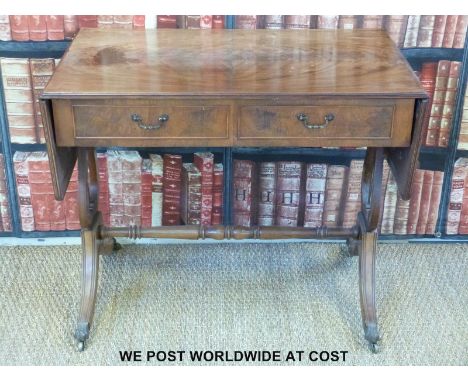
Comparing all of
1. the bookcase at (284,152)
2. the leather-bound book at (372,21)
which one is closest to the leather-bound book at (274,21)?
the bookcase at (284,152)

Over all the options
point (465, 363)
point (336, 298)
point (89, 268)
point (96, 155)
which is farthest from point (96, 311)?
point (465, 363)

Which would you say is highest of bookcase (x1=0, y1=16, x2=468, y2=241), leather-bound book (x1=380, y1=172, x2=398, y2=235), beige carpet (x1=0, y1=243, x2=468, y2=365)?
bookcase (x1=0, y1=16, x2=468, y2=241)

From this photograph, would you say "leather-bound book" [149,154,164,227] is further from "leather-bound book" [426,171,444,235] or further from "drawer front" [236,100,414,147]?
"leather-bound book" [426,171,444,235]

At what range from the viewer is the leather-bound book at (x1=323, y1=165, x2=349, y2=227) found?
2.71m

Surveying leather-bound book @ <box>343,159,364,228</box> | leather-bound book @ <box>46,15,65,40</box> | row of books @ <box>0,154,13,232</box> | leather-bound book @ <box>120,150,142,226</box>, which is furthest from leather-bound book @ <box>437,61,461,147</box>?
row of books @ <box>0,154,13,232</box>

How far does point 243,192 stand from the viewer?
2.74 metres

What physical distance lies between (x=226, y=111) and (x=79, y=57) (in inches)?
20.6

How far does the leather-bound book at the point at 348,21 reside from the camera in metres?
2.46

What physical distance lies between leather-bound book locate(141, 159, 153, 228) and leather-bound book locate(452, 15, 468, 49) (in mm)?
1246

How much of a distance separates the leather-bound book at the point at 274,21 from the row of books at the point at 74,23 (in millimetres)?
157

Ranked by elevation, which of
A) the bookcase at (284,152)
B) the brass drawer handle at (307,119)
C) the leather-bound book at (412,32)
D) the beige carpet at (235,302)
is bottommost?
the beige carpet at (235,302)

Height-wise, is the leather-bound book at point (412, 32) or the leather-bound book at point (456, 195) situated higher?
the leather-bound book at point (412, 32)

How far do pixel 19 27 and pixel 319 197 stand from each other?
1319 mm

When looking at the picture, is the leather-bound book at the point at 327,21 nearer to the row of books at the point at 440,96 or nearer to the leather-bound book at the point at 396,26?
the leather-bound book at the point at 396,26
